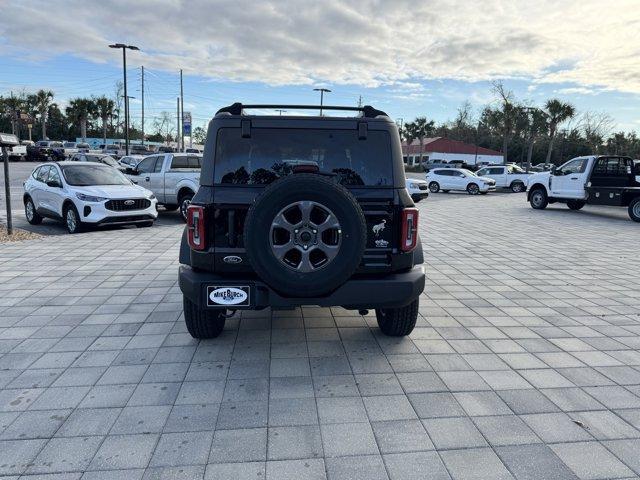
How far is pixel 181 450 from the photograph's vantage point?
2822 millimetres

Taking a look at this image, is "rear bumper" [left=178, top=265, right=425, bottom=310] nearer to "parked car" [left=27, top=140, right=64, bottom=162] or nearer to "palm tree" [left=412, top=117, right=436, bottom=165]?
"parked car" [left=27, top=140, right=64, bottom=162]

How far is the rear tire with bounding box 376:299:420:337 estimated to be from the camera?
442cm

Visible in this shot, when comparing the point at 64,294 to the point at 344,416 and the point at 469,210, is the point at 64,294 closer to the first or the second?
the point at 344,416

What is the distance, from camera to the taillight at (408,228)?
3.80 m

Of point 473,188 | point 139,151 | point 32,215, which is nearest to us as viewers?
point 32,215

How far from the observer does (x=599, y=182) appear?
1638cm

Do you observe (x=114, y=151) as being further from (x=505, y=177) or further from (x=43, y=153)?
(x=505, y=177)

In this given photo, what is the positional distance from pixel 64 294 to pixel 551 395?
18.2 ft

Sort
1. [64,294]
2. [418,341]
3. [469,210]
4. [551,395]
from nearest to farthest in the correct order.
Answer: [551,395]
[418,341]
[64,294]
[469,210]

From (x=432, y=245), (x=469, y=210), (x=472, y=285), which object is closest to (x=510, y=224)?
(x=469, y=210)

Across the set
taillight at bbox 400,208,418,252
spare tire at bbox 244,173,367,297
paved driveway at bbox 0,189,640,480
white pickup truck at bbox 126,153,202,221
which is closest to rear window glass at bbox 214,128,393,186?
taillight at bbox 400,208,418,252

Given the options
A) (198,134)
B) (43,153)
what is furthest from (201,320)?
(198,134)

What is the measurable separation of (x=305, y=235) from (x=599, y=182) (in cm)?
1636

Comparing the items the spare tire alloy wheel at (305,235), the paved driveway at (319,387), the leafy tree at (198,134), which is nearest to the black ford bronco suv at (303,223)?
the spare tire alloy wheel at (305,235)
